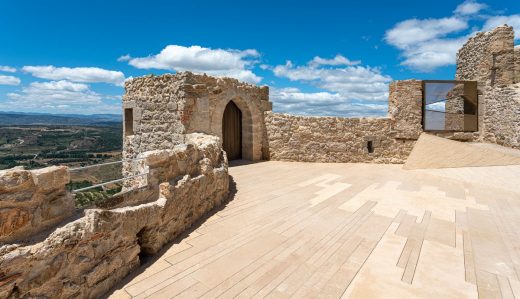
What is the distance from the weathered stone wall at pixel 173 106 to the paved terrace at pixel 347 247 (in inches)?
132

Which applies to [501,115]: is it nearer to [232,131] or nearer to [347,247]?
[232,131]

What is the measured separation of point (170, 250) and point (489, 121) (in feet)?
40.4

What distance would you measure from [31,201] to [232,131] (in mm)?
8277

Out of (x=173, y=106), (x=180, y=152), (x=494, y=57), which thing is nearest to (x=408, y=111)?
(x=494, y=57)

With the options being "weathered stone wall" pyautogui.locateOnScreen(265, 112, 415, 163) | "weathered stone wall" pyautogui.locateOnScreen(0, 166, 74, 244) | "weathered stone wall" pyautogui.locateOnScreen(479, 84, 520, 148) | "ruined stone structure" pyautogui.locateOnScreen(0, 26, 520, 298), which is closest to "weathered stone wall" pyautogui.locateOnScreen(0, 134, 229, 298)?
"ruined stone structure" pyautogui.locateOnScreen(0, 26, 520, 298)

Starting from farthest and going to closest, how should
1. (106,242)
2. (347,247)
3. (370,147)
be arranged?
(370,147) < (347,247) < (106,242)

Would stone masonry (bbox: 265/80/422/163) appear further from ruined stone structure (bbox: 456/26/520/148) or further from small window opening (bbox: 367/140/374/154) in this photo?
ruined stone structure (bbox: 456/26/520/148)

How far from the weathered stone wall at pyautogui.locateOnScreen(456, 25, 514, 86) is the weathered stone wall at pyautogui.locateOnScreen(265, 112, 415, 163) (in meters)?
4.23

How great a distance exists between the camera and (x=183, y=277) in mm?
2957

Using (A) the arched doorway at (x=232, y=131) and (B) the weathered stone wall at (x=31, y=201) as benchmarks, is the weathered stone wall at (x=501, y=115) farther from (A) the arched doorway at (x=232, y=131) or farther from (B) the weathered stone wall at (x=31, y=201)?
(B) the weathered stone wall at (x=31, y=201)

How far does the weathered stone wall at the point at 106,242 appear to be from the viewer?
2197 millimetres

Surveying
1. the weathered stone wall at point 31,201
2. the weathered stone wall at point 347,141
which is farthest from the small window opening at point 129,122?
the weathered stone wall at point 31,201

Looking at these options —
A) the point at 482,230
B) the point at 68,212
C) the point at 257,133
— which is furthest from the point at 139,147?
the point at 482,230

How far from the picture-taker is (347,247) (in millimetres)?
3629
